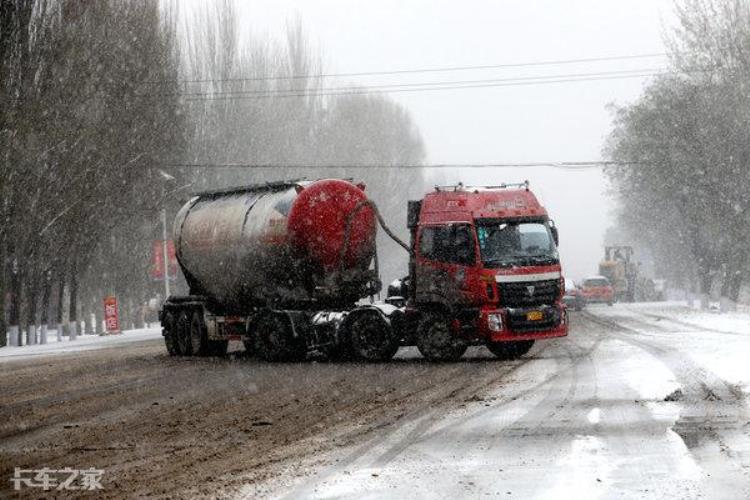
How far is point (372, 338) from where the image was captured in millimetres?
23781

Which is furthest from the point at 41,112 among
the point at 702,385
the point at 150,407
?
the point at 702,385

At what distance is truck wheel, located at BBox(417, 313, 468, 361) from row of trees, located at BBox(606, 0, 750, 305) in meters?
30.6

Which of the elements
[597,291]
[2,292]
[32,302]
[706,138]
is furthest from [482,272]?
[597,291]

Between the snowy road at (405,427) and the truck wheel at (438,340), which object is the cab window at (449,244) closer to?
the truck wheel at (438,340)

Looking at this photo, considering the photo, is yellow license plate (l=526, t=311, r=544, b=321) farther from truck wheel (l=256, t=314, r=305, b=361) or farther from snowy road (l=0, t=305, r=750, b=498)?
truck wheel (l=256, t=314, r=305, b=361)

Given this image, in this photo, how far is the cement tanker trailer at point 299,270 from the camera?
23797 millimetres

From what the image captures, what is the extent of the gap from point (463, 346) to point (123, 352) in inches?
A: 480

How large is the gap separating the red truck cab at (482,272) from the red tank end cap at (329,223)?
135cm

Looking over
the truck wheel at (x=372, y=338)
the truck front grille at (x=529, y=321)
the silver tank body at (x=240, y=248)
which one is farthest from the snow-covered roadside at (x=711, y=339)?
the silver tank body at (x=240, y=248)

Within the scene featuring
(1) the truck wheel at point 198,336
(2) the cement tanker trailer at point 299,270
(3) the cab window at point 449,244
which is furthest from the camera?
(1) the truck wheel at point 198,336

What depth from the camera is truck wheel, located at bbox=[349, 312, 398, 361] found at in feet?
77.5

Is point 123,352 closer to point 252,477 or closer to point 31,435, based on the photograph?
point 31,435

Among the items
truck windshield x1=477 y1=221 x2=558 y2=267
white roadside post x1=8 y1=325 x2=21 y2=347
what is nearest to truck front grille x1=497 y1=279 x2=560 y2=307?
truck windshield x1=477 y1=221 x2=558 y2=267

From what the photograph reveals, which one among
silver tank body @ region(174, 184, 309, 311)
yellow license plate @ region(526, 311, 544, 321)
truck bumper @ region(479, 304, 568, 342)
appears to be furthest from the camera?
silver tank body @ region(174, 184, 309, 311)
